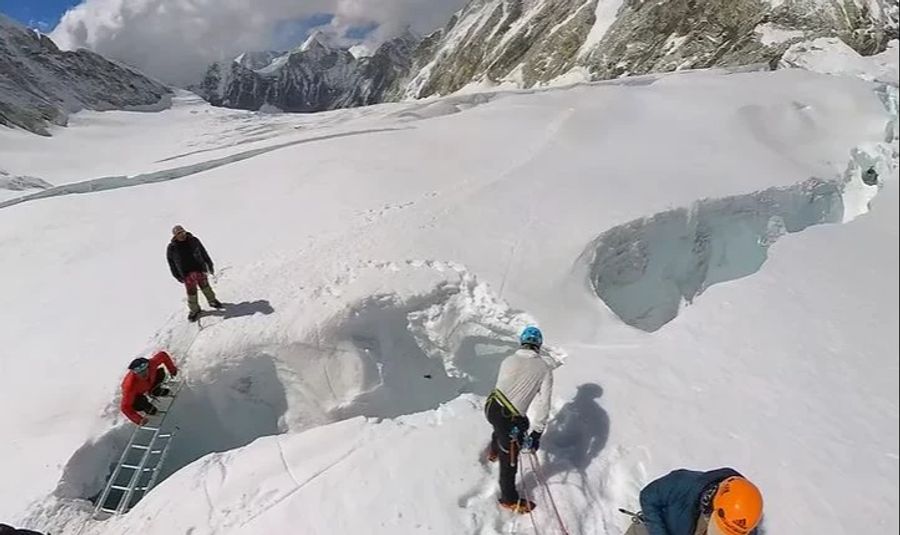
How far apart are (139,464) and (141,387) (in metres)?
0.90

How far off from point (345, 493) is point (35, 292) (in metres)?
8.29

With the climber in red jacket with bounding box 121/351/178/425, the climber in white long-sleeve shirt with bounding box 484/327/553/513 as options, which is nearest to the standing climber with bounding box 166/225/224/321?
the climber in red jacket with bounding box 121/351/178/425

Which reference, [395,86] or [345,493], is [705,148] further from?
[395,86]

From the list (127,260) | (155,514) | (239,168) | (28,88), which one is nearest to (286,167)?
(239,168)

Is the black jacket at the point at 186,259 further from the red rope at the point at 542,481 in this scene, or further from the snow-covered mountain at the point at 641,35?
the snow-covered mountain at the point at 641,35

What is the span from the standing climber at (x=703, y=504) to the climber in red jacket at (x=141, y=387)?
6106 millimetres

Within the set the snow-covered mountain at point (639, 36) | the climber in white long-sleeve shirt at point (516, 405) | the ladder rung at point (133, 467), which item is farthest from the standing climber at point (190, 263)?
the snow-covered mountain at point (639, 36)

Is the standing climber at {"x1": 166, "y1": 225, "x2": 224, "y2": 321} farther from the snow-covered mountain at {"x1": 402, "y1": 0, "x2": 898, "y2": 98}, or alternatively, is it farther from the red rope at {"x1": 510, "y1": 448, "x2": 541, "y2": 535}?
the snow-covered mountain at {"x1": 402, "y1": 0, "x2": 898, "y2": 98}

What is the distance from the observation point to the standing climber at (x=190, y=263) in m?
9.48

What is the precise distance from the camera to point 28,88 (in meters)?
71.5

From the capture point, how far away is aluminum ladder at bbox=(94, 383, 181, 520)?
290 inches

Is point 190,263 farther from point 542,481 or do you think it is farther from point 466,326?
point 542,481

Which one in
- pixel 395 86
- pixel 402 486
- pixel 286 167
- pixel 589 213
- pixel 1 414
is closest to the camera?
pixel 402 486

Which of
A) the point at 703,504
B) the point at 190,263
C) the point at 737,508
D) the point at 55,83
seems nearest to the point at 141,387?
the point at 190,263
